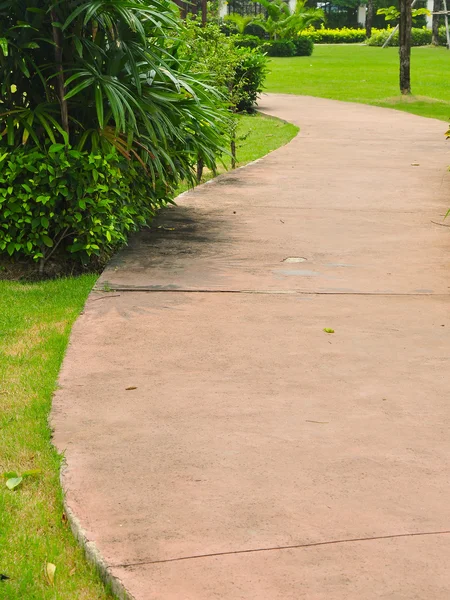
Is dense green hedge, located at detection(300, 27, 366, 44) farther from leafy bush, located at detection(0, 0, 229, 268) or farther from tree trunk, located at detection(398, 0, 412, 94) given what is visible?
leafy bush, located at detection(0, 0, 229, 268)

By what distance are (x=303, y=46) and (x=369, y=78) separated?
44.0ft

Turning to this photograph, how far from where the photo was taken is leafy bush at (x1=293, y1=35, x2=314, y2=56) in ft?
142

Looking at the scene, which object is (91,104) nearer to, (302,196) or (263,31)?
(302,196)

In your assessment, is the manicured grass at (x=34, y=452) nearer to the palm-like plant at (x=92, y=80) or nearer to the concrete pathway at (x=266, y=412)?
the concrete pathway at (x=266, y=412)

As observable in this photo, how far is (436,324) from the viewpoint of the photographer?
5.44 m

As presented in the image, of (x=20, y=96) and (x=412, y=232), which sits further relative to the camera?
(x=412, y=232)

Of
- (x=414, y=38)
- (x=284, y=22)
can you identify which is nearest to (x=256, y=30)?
(x=284, y=22)

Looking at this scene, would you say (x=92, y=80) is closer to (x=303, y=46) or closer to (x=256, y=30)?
(x=303, y=46)

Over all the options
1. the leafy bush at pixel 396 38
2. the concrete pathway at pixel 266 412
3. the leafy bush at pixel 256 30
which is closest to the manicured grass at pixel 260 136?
the concrete pathway at pixel 266 412

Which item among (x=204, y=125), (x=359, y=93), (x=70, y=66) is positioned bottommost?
(x=359, y=93)

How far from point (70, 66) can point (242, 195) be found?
10.3ft

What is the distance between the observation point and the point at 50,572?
3031mm

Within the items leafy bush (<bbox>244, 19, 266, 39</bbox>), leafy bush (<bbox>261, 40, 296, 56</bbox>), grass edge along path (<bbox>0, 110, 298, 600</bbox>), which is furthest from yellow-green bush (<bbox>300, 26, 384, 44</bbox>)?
grass edge along path (<bbox>0, 110, 298, 600</bbox>)

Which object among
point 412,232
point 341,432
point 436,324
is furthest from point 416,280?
point 341,432
